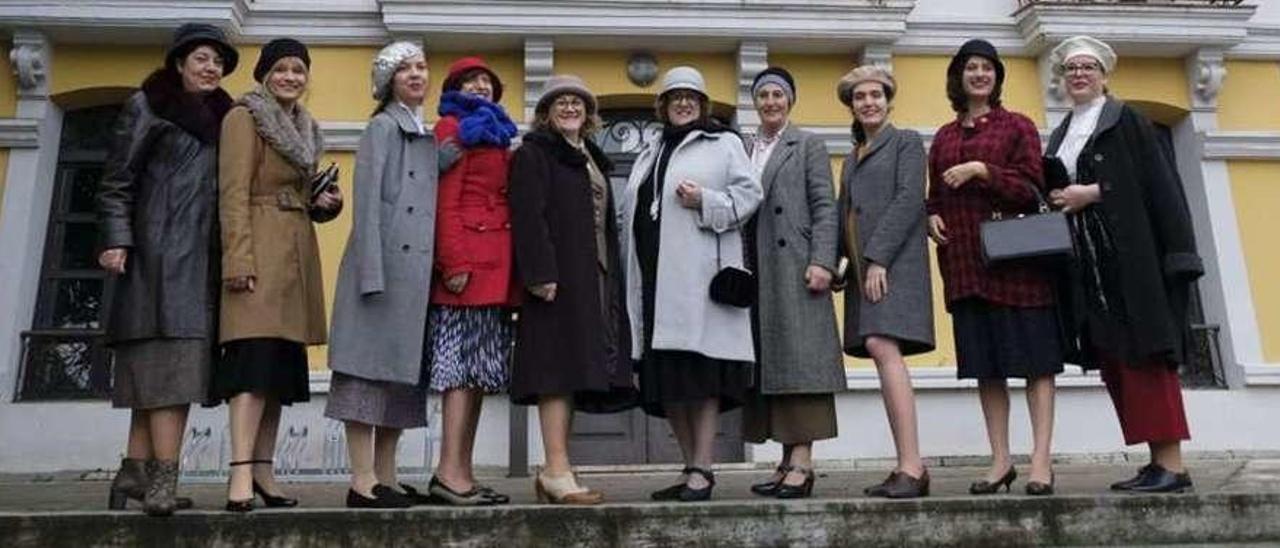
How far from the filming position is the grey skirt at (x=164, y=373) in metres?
4.04

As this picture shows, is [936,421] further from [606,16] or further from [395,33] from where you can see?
[395,33]

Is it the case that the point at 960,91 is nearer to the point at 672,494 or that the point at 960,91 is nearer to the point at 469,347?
the point at 672,494

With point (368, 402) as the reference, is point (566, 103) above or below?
above

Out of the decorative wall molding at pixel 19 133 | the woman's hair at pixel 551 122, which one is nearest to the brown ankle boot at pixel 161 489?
the woman's hair at pixel 551 122

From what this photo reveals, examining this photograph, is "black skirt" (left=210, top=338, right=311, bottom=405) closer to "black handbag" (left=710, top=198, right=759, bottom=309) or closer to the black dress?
the black dress

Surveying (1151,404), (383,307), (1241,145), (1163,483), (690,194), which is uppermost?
(1241,145)

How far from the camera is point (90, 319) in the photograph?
8312 millimetres

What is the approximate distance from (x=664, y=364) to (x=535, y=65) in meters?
4.49

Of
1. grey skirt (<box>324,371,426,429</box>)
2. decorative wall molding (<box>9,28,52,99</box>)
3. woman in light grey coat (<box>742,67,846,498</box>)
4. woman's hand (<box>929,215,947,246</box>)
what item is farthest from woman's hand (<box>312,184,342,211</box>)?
decorative wall molding (<box>9,28,52,99</box>)

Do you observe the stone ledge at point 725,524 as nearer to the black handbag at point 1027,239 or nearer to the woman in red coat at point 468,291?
the woman in red coat at point 468,291

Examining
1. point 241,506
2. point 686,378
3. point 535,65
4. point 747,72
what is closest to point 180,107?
point 241,506

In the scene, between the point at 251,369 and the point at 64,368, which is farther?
the point at 64,368

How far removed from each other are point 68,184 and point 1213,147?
909 cm

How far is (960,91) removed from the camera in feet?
15.8
